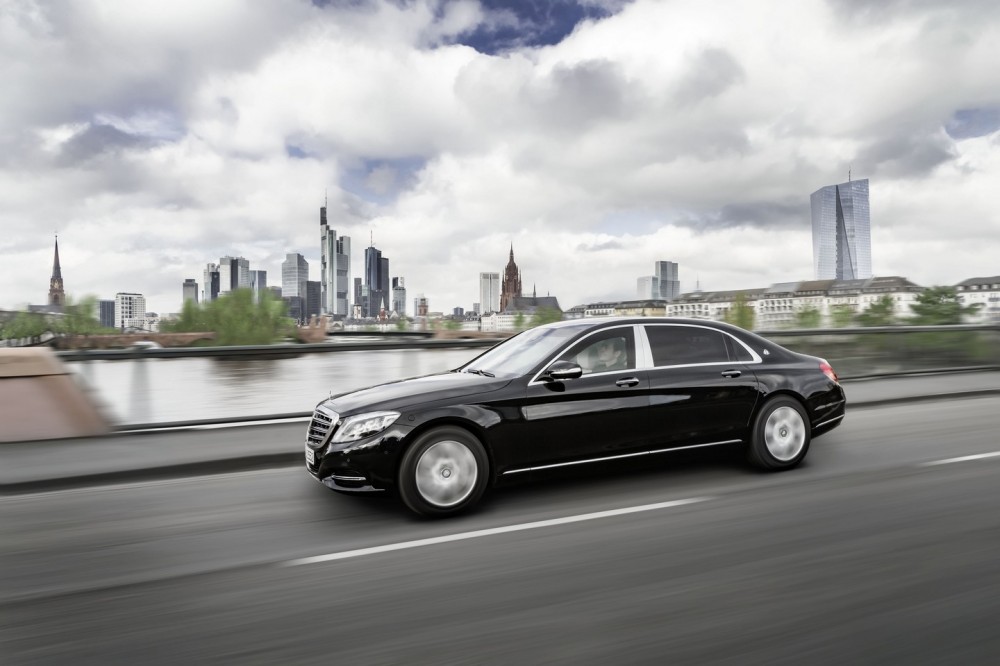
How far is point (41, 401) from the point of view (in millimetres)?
8367

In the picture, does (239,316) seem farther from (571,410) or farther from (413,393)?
(571,410)

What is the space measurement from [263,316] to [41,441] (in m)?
92.3

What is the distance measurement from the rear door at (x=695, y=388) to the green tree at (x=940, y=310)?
12.2 m

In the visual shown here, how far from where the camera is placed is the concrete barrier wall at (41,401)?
26.9ft

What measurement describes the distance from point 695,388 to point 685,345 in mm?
431

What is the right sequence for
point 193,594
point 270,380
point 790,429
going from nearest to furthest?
point 193,594 < point 790,429 < point 270,380

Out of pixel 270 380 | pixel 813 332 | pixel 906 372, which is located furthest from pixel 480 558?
pixel 906 372

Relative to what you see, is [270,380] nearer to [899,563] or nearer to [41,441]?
[41,441]

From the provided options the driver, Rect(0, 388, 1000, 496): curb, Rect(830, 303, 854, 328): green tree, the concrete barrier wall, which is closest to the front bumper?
the driver

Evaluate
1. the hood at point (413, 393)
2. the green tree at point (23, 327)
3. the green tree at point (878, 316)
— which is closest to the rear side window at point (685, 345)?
the hood at point (413, 393)

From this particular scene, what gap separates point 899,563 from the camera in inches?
157

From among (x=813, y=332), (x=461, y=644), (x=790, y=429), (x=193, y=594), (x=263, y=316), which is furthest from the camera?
(x=263, y=316)

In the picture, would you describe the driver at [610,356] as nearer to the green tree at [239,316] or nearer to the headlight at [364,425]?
the headlight at [364,425]

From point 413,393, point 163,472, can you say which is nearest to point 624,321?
point 413,393
